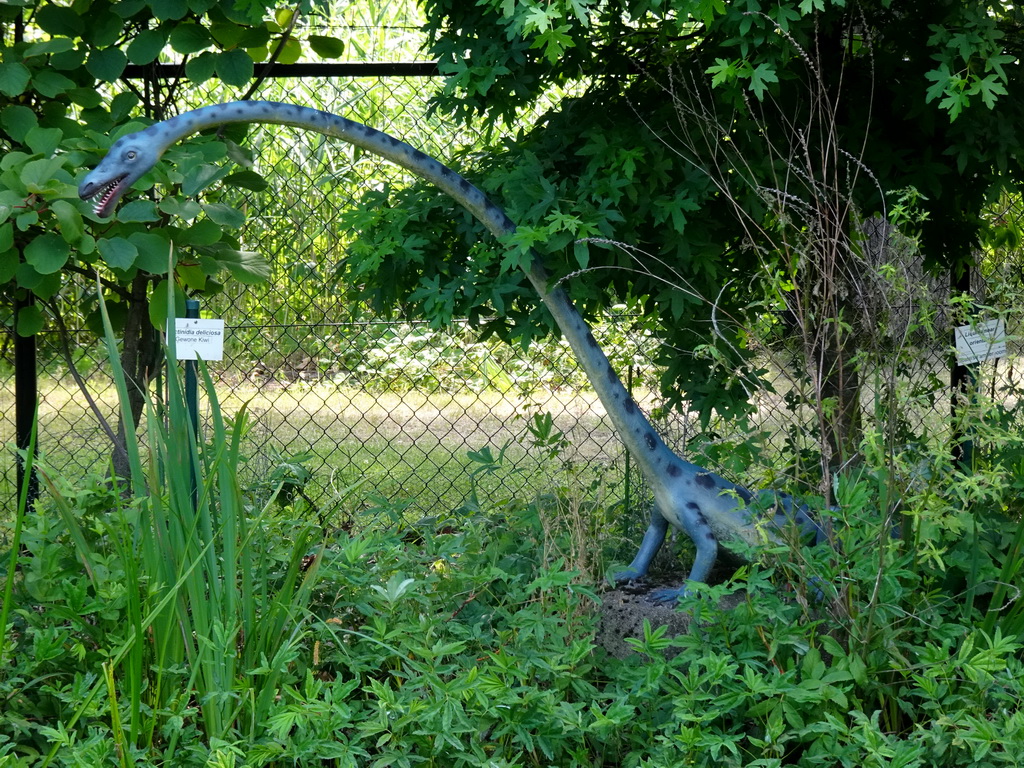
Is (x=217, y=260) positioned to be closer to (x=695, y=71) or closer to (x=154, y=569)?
(x=154, y=569)

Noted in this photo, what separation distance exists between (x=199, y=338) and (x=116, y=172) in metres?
0.44

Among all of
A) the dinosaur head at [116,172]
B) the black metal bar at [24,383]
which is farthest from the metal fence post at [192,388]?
the black metal bar at [24,383]

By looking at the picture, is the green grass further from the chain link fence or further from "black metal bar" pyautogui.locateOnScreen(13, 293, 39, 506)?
"black metal bar" pyautogui.locateOnScreen(13, 293, 39, 506)

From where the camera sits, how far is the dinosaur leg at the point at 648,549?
2.62 metres

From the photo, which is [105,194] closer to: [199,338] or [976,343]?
[199,338]

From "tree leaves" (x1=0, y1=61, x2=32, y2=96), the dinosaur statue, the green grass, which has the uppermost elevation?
"tree leaves" (x1=0, y1=61, x2=32, y2=96)

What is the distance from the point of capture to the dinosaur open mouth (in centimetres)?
215

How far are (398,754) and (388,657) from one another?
13.4 inches

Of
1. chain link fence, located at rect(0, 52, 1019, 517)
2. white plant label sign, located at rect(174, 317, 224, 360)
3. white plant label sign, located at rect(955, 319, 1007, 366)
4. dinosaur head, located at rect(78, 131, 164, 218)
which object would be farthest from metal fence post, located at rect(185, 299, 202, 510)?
white plant label sign, located at rect(955, 319, 1007, 366)

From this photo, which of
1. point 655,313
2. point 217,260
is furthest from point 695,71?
point 217,260

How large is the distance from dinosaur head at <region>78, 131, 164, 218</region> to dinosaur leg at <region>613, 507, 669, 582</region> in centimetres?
143

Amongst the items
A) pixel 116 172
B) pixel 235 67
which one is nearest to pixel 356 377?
pixel 235 67

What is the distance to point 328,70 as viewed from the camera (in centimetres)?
334

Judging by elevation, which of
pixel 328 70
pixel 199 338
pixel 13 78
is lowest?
pixel 199 338
